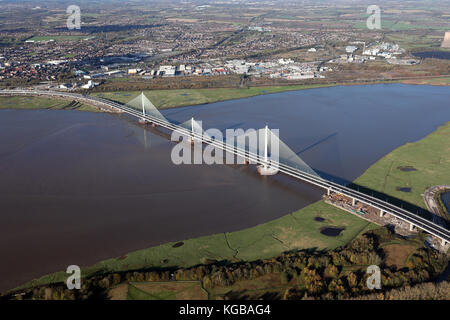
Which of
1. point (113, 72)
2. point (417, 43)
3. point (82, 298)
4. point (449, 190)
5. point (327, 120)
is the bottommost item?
point (82, 298)

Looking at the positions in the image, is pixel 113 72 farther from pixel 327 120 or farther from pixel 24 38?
pixel 24 38

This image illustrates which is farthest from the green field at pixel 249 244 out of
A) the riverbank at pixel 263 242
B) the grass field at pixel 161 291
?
the grass field at pixel 161 291

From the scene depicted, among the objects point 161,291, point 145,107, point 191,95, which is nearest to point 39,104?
point 145,107

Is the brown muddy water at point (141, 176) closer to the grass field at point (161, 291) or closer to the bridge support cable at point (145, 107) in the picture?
the bridge support cable at point (145, 107)

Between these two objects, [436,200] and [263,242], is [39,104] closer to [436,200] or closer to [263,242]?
[263,242]

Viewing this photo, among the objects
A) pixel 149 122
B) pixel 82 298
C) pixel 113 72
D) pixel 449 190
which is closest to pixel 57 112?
pixel 149 122
